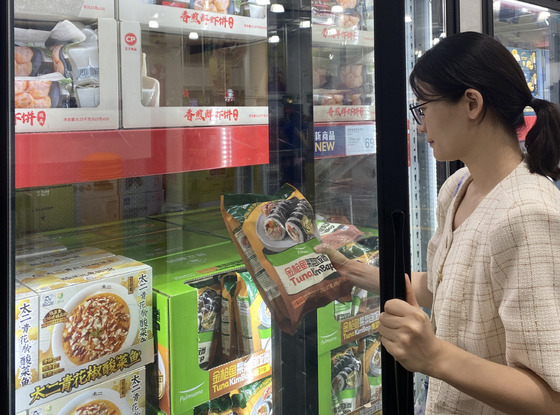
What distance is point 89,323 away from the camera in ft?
3.53

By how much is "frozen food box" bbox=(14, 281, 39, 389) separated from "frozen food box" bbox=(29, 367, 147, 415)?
7 centimetres

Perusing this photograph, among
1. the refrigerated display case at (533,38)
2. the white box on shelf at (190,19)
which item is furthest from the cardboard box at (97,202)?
the refrigerated display case at (533,38)

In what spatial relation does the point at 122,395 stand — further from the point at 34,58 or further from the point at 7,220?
the point at 34,58

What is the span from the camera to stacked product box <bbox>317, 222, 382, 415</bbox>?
139cm

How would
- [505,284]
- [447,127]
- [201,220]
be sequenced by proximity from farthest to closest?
[201,220], [447,127], [505,284]

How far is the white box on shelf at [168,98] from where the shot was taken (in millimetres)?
1083

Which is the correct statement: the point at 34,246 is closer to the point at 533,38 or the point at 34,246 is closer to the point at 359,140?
the point at 359,140

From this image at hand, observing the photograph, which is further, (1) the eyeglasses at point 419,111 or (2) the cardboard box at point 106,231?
(2) the cardboard box at point 106,231

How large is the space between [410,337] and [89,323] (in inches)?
24.2

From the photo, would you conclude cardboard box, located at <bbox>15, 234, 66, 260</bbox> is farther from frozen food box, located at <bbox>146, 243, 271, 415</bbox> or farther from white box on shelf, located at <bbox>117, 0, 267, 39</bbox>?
white box on shelf, located at <bbox>117, 0, 267, 39</bbox>

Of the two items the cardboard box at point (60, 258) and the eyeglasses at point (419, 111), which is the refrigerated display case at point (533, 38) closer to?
the eyeglasses at point (419, 111)

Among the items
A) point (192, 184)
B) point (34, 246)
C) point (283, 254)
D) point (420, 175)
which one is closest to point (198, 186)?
point (192, 184)

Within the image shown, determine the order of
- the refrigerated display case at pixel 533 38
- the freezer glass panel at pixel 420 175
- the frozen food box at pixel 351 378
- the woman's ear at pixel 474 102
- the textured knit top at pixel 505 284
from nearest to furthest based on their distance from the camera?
the textured knit top at pixel 505 284 < the woman's ear at pixel 474 102 < the frozen food box at pixel 351 378 < the freezer glass panel at pixel 420 175 < the refrigerated display case at pixel 533 38

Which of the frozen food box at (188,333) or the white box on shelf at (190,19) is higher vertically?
the white box on shelf at (190,19)
